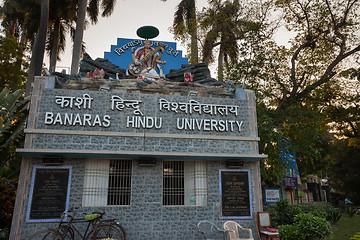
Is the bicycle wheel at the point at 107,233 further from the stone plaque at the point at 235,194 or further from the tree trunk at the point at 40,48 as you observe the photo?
the tree trunk at the point at 40,48

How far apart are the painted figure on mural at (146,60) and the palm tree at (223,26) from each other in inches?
229

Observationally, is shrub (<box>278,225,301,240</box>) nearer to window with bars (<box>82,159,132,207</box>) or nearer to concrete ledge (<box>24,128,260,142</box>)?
concrete ledge (<box>24,128,260,142</box>)

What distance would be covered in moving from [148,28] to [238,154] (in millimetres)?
7084

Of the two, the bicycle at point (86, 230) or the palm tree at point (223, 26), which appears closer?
the bicycle at point (86, 230)

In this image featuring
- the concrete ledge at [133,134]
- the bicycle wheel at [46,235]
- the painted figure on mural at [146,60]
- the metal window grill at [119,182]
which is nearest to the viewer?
the bicycle wheel at [46,235]

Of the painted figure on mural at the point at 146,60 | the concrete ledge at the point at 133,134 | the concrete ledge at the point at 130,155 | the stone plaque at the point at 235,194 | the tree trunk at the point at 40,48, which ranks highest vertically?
the tree trunk at the point at 40,48

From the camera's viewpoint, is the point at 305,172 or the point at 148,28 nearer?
the point at 148,28

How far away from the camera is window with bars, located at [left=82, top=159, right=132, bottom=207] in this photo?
821cm

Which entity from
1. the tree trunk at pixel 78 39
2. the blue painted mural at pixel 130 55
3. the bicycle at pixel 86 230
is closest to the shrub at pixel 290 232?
the bicycle at pixel 86 230

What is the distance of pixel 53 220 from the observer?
25.3 ft

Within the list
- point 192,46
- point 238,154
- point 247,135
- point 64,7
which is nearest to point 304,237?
point 238,154

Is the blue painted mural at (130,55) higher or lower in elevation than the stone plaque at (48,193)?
higher

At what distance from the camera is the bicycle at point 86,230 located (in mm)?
7109

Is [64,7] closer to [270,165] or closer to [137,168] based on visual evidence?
[137,168]
